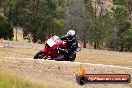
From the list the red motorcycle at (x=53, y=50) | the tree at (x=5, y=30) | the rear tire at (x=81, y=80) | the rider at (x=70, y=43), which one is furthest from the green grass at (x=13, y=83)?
the tree at (x=5, y=30)

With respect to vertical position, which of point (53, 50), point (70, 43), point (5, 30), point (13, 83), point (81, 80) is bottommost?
point (5, 30)

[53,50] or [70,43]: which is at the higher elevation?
[70,43]

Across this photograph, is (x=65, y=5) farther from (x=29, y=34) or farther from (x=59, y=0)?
(x=29, y=34)

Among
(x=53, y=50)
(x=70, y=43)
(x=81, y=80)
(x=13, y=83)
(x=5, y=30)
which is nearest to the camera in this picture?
(x=13, y=83)

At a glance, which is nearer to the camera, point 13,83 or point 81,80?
point 13,83

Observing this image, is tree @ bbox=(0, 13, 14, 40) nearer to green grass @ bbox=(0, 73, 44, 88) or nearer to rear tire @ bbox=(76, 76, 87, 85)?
rear tire @ bbox=(76, 76, 87, 85)

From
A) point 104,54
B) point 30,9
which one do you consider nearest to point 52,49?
point 104,54

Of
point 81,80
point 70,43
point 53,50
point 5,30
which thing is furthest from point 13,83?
point 5,30

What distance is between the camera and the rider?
22.2m

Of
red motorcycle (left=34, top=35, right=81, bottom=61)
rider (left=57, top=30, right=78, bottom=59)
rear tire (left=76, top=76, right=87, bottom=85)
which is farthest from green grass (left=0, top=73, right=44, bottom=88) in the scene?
rider (left=57, top=30, right=78, bottom=59)

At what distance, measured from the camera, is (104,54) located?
120ft

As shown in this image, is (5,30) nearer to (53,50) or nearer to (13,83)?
(53,50)

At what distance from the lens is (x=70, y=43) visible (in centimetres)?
2234

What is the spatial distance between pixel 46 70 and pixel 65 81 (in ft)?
3.33
